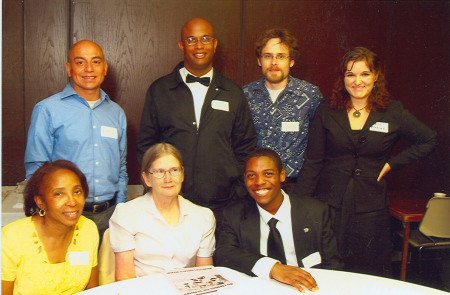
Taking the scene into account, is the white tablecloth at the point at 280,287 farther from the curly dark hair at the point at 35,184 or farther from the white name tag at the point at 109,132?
the white name tag at the point at 109,132

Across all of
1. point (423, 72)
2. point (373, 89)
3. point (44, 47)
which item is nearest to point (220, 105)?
point (373, 89)

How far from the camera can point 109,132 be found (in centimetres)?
261

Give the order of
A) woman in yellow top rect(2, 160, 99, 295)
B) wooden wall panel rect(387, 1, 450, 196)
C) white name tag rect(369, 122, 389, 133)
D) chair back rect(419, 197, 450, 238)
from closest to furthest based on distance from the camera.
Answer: woman in yellow top rect(2, 160, 99, 295) < white name tag rect(369, 122, 389, 133) < chair back rect(419, 197, 450, 238) < wooden wall panel rect(387, 1, 450, 196)

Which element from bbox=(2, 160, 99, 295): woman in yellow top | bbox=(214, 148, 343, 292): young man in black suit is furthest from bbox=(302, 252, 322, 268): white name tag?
bbox=(2, 160, 99, 295): woman in yellow top

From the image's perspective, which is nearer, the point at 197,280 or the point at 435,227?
the point at 197,280

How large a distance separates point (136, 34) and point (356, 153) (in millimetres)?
2150

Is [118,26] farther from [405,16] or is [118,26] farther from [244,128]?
[405,16]

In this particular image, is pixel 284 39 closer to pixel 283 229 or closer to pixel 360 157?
pixel 360 157

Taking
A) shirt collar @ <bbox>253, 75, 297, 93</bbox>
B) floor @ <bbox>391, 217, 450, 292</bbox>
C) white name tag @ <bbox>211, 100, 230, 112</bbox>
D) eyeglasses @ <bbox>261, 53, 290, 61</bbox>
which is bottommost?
floor @ <bbox>391, 217, 450, 292</bbox>

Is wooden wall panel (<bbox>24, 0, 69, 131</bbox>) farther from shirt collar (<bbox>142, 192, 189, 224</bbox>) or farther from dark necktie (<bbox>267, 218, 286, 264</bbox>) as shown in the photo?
dark necktie (<bbox>267, 218, 286, 264</bbox>)

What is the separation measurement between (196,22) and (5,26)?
1.70 m

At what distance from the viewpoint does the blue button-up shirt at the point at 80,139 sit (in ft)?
7.97

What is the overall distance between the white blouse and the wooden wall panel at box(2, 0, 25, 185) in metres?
1.74

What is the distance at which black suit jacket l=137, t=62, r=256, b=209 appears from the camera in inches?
106
